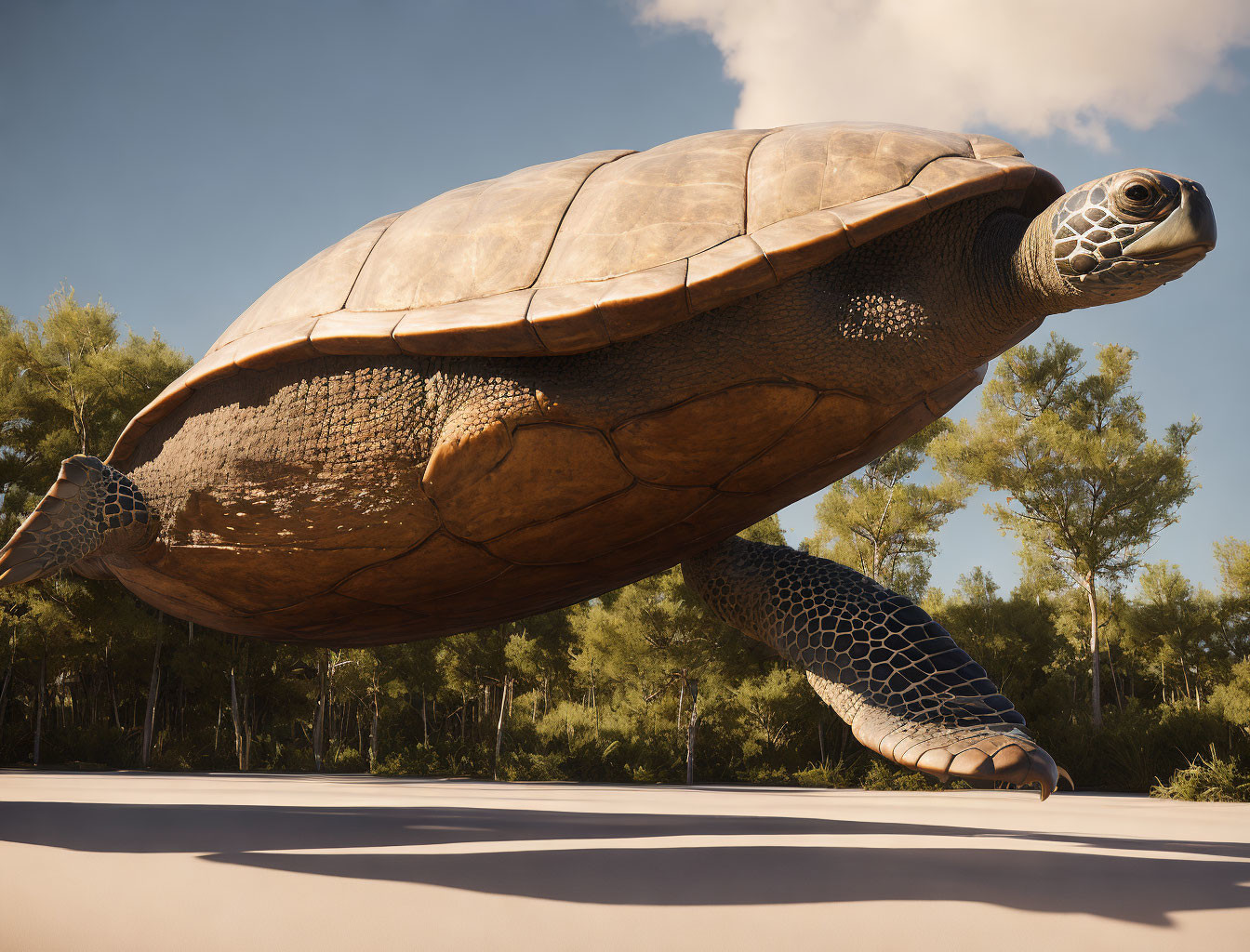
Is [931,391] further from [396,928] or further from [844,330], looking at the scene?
[396,928]

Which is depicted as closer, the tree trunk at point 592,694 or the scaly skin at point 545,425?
the scaly skin at point 545,425

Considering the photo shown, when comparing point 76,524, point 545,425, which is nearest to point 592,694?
point 76,524

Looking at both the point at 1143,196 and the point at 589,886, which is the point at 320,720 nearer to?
the point at 589,886

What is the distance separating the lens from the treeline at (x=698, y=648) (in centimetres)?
1582

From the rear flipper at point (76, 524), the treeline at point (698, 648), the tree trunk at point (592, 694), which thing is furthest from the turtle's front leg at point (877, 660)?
the tree trunk at point (592, 694)

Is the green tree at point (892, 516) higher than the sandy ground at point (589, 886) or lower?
higher

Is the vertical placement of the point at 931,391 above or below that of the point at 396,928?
above

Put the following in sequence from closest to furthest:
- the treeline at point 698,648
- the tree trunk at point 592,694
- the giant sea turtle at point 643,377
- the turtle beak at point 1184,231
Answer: the turtle beak at point 1184,231 < the giant sea turtle at point 643,377 < the treeline at point 698,648 < the tree trunk at point 592,694

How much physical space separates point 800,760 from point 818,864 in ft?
49.0

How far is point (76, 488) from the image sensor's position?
3.70 m

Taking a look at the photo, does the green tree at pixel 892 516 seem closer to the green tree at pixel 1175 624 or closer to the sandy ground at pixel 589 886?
the green tree at pixel 1175 624

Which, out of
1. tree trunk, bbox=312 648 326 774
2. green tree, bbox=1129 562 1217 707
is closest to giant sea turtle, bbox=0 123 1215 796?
tree trunk, bbox=312 648 326 774

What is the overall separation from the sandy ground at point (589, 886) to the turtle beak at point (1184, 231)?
231 centimetres

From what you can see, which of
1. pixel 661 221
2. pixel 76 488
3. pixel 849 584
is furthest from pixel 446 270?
pixel 849 584
